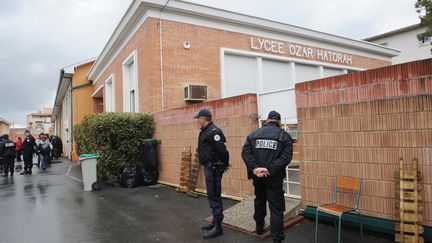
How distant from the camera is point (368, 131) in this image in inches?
164

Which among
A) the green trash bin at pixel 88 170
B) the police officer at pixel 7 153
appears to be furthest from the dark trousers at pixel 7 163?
the green trash bin at pixel 88 170

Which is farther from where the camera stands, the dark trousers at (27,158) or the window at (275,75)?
the dark trousers at (27,158)

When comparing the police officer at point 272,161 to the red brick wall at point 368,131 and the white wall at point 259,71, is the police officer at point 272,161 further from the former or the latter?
the white wall at point 259,71

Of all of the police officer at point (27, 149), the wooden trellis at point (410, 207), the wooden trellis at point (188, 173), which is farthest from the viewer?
the police officer at point (27, 149)

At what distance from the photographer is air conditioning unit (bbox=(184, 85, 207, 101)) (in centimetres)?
1009

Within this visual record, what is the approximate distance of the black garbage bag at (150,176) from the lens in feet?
29.1

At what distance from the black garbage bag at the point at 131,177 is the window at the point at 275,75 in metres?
6.28

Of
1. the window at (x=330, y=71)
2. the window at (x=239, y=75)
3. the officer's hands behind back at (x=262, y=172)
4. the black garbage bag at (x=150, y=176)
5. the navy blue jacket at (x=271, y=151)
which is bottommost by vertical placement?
the black garbage bag at (x=150, y=176)

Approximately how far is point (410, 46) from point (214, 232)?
31325mm

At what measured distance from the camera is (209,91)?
35.9ft

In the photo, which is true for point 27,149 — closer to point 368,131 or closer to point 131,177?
point 131,177

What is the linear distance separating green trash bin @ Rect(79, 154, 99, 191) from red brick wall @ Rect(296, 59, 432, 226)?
19.8 feet

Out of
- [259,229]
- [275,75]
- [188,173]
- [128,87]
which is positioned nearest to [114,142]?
[188,173]

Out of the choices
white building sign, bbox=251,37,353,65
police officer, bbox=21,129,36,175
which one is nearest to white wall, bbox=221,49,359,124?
white building sign, bbox=251,37,353,65
